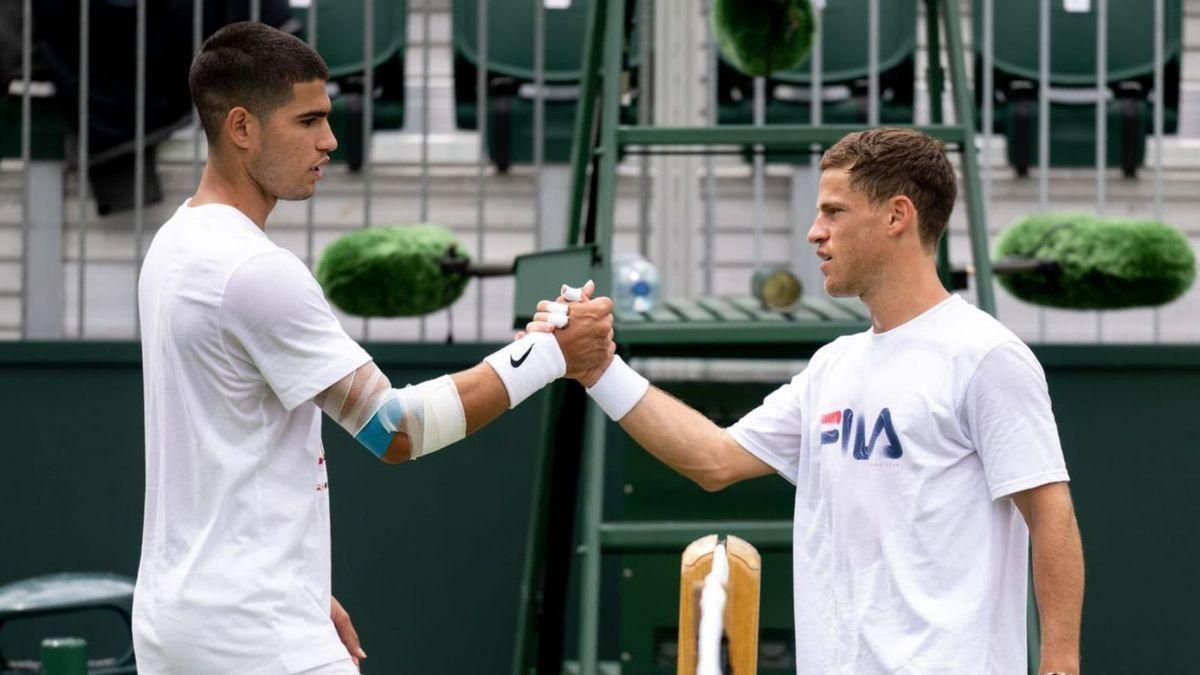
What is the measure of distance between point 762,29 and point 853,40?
1586 mm

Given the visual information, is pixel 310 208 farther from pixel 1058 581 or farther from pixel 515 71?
pixel 1058 581

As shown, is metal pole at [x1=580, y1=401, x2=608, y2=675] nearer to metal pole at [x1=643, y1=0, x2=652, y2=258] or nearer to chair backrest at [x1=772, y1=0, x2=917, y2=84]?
metal pole at [x1=643, y1=0, x2=652, y2=258]

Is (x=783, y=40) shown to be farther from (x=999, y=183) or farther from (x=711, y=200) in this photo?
(x=999, y=183)

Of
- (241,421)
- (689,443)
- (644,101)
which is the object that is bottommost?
(689,443)

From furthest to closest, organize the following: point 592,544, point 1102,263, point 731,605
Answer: point 1102,263, point 592,544, point 731,605

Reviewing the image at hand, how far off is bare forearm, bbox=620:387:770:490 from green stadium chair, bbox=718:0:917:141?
10.5 feet

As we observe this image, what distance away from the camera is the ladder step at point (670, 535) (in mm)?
4227

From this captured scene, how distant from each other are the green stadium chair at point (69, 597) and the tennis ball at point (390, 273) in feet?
4.13

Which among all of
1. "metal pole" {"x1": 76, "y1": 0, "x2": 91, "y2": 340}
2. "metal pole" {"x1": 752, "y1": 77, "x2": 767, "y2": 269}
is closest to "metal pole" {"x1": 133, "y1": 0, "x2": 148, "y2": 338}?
"metal pole" {"x1": 76, "y1": 0, "x2": 91, "y2": 340}

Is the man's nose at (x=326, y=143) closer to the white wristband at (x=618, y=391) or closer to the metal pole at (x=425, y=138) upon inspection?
the white wristband at (x=618, y=391)

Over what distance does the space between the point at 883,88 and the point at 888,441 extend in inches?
170

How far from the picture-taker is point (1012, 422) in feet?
9.23

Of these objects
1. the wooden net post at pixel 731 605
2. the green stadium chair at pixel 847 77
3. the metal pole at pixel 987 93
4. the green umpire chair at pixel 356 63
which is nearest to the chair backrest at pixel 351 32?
the green umpire chair at pixel 356 63

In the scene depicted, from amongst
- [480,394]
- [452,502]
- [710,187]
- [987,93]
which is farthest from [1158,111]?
[480,394]
